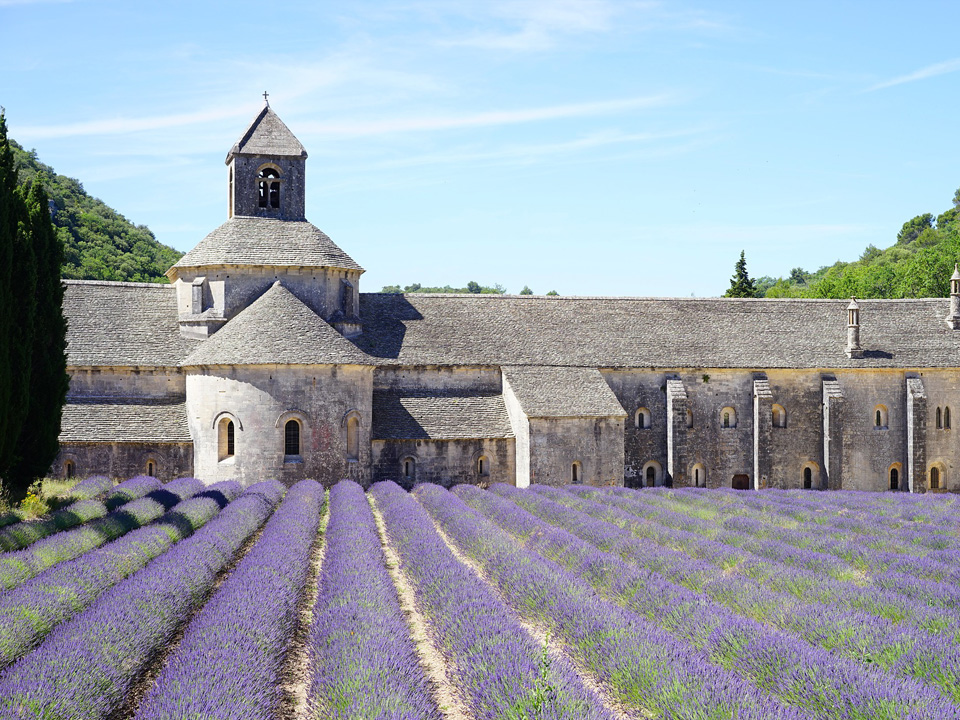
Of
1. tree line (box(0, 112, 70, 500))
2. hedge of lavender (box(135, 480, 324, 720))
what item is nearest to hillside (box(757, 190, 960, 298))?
tree line (box(0, 112, 70, 500))

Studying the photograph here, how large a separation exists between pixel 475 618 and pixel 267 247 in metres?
25.4

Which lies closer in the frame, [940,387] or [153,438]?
[153,438]

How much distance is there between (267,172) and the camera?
36719mm

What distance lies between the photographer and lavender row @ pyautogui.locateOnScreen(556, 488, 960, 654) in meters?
11.6

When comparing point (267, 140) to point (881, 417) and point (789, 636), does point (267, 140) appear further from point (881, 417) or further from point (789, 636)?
point (789, 636)

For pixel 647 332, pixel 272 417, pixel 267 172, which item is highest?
pixel 267 172

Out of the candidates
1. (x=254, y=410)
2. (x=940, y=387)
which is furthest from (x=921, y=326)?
(x=254, y=410)

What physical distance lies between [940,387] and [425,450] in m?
21.7

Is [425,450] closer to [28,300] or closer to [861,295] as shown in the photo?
[28,300]

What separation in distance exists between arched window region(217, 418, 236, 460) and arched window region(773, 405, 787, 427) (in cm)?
2130

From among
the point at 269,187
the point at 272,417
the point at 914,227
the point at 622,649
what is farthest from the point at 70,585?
the point at 914,227

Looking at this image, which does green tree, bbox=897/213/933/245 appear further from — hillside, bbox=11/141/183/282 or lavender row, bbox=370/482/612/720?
lavender row, bbox=370/482/612/720

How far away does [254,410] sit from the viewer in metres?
29.8

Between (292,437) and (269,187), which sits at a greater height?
(269,187)
